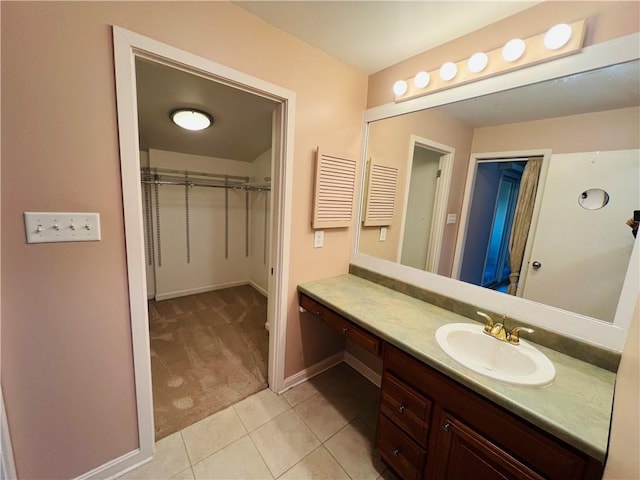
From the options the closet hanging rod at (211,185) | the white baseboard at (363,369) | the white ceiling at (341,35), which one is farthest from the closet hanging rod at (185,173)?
the white baseboard at (363,369)

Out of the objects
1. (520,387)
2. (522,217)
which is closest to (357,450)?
(520,387)

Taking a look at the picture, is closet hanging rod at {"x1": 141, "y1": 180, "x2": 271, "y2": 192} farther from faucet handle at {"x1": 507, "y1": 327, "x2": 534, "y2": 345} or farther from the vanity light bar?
faucet handle at {"x1": 507, "y1": 327, "x2": 534, "y2": 345}

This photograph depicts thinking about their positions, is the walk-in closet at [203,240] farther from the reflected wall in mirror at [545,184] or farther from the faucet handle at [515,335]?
the faucet handle at [515,335]

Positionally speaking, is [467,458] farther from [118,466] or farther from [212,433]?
[118,466]

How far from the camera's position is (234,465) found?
1.35 metres

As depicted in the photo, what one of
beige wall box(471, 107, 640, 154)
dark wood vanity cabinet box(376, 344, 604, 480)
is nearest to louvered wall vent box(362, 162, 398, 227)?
beige wall box(471, 107, 640, 154)

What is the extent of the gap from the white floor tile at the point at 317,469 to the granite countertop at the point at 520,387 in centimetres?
79

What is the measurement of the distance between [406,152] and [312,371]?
182 centimetres

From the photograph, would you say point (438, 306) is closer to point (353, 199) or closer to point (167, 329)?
point (353, 199)

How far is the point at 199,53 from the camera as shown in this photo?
1189mm

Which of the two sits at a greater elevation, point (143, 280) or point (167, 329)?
point (143, 280)

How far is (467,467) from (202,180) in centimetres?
350

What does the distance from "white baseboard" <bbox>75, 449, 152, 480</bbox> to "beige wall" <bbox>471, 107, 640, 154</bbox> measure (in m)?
2.48

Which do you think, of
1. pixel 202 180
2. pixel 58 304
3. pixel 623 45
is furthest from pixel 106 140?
pixel 202 180
